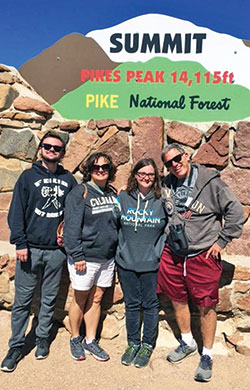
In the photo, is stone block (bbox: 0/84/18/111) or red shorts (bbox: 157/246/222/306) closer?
red shorts (bbox: 157/246/222/306)

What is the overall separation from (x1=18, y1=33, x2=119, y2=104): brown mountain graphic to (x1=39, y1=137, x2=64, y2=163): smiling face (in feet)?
4.20

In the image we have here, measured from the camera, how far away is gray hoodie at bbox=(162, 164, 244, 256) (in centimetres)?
221

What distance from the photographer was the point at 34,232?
2.38 meters

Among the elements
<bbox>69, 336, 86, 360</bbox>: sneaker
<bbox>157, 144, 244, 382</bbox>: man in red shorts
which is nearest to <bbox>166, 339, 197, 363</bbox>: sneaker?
<bbox>157, 144, 244, 382</bbox>: man in red shorts

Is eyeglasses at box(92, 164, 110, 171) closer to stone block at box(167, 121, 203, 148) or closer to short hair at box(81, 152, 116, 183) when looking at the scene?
short hair at box(81, 152, 116, 183)

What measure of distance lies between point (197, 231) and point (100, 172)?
2.59ft

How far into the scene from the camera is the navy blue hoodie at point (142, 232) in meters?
2.35

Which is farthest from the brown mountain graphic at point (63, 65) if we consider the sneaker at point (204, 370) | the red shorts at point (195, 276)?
the sneaker at point (204, 370)

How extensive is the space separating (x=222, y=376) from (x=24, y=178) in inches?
79.3

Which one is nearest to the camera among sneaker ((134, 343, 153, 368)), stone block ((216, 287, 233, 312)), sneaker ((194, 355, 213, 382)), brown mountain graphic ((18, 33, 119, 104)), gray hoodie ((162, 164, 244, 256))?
gray hoodie ((162, 164, 244, 256))

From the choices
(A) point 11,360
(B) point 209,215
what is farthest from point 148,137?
(A) point 11,360

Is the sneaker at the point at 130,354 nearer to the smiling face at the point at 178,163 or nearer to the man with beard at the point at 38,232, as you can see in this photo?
the man with beard at the point at 38,232

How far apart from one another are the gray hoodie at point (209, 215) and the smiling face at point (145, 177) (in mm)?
242

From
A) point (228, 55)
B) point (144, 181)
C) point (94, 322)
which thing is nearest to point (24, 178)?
point (144, 181)
